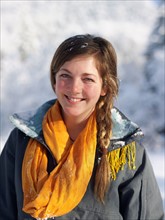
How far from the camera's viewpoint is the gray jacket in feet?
6.40

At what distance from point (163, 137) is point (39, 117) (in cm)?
942

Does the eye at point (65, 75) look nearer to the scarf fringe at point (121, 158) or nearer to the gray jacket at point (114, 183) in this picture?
the gray jacket at point (114, 183)

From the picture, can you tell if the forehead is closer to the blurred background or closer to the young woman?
the young woman

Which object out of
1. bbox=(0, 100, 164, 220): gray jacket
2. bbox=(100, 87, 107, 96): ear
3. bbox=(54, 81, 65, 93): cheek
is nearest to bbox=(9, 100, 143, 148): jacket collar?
bbox=(0, 100, 164, 220): gray jacket

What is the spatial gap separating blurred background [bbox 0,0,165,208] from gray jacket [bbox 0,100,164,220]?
7549 mm

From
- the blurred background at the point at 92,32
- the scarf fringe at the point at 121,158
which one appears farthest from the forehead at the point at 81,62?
the blurred background at the point at 92,32

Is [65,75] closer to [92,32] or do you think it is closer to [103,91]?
[103,91]

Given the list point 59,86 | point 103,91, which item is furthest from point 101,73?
point 59,86

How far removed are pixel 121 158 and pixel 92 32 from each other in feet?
48.9

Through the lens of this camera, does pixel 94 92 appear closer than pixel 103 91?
Yes

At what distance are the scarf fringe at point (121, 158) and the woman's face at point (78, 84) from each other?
0.24 meters

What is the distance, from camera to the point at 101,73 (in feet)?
6.41

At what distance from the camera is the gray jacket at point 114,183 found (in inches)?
76.9

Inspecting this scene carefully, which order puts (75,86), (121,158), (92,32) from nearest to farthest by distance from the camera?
(75,86) → (121,158) → (92,32)
